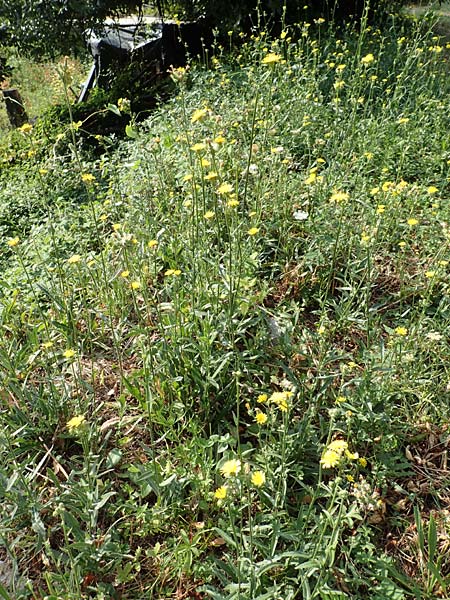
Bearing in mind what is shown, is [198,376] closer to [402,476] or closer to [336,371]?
[336,371]

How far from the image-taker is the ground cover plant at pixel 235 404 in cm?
151

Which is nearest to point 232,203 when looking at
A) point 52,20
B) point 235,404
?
point 235,404

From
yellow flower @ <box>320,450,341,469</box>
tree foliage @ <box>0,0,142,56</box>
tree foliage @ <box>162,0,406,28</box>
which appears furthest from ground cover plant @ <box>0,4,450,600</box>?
tree foliage @ <box>162,0,406,28</box>

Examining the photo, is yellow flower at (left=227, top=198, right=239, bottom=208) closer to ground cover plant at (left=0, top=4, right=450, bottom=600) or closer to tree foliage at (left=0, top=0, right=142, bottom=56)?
ground cover plant at (left=0, top=4, right=450, bottom=600)

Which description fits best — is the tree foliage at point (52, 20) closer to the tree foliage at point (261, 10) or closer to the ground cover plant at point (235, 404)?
the tree foliage at point (261, 10)

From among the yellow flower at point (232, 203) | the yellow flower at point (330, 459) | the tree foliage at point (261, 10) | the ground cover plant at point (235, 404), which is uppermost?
the tree foliage at point (261, 10)

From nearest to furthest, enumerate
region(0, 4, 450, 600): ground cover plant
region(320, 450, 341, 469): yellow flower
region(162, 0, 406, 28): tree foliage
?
region(320, 450, 341, 469): yellow flower < region(0, 4, 450, 600): ground cover plant < region(162, 0, 406, 28): tree foliage

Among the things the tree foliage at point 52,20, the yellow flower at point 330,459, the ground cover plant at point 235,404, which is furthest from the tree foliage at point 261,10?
the yellow flower at point 330,459

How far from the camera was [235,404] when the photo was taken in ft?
6.46

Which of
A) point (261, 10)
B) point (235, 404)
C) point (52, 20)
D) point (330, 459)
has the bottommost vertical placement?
point (235, 404)

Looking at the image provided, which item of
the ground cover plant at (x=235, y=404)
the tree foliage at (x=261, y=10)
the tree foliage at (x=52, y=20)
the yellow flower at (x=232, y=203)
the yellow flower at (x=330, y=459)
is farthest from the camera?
the tree foliage at (x=261, y=10)

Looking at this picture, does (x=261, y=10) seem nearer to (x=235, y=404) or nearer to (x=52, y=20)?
(x=52, y=20)

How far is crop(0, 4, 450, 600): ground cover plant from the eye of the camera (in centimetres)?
151

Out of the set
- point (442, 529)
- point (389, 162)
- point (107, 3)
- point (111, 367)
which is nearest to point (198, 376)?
point (111, 367)
